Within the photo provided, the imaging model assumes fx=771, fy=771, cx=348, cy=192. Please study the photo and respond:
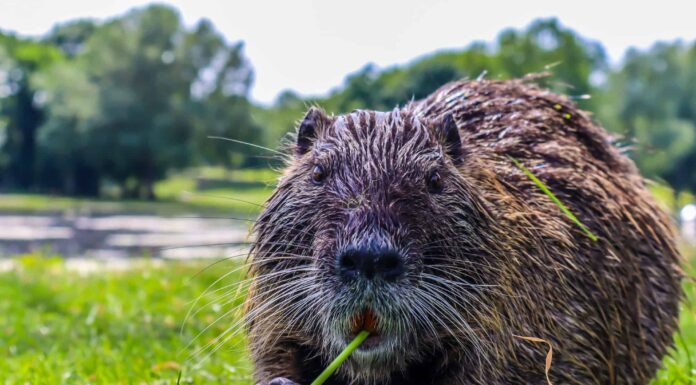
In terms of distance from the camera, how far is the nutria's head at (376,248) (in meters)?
2.06

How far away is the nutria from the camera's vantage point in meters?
2.12

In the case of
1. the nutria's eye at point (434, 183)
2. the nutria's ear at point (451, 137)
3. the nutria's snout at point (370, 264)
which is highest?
the nutria's ear at point (451, 137)

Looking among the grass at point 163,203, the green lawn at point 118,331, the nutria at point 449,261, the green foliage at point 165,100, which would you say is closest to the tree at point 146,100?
the green foliage at point 165,100

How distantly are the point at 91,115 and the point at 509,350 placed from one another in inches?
1636

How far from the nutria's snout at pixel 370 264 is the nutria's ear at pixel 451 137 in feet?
2.33

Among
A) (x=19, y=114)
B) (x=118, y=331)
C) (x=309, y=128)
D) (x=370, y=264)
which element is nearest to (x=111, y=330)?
(x=118, y=331)

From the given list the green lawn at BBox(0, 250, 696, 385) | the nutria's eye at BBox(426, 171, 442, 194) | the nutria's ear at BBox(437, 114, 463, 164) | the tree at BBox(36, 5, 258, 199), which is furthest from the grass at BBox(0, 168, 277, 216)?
the nutria's eye at BBox(426, 171, 442, 194)

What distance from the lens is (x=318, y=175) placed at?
2.46m

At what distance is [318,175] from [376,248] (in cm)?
55

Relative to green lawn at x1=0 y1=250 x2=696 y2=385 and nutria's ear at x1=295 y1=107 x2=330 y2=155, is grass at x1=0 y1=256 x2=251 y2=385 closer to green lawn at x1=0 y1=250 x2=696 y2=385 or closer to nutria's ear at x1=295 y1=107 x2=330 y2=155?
green lawn at x1=0 y1=250 x2=696 y2=385

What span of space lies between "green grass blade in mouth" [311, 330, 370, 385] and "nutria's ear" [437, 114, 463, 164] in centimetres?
79

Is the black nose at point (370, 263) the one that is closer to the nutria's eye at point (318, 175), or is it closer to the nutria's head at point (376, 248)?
the nutria's head at point (376, 248)

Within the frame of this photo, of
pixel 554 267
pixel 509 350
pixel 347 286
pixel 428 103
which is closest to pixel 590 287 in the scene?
pixel 554 267

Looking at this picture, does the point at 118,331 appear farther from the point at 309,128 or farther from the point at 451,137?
the point at 451,137
